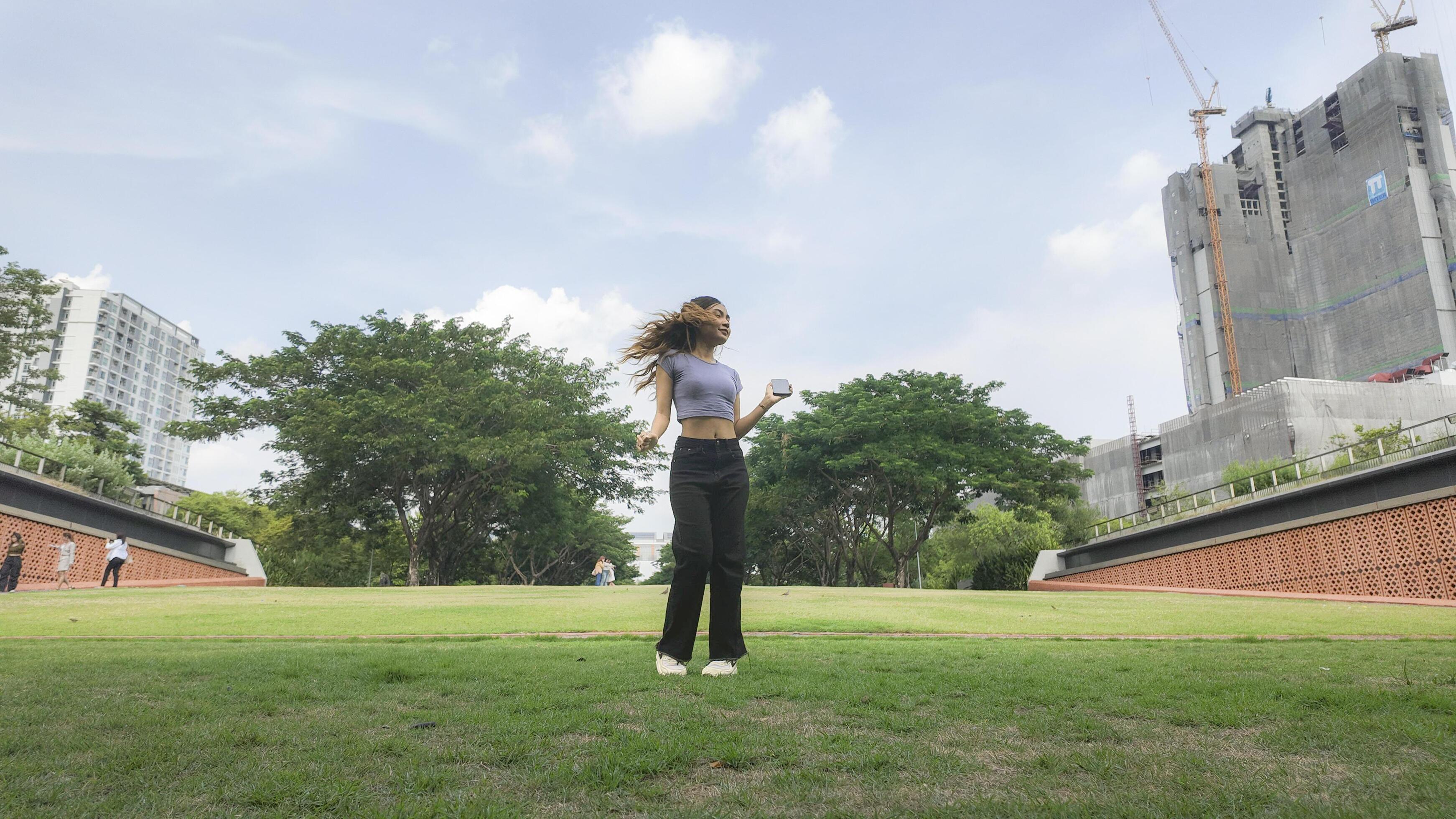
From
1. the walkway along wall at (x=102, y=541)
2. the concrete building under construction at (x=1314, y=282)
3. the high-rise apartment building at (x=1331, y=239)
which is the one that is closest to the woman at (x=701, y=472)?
the walkway along wall at (x=102, y=541)

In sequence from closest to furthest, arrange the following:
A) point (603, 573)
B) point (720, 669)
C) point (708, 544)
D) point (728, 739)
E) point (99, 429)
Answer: point (728, 739) < point (720, 669) < point (708, 544) < point (603, 573) < point (99, 429)

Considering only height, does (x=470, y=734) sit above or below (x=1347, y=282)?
below

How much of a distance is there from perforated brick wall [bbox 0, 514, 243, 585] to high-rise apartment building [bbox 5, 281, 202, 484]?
8685 cm

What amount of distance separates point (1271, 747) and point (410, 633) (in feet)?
28.8

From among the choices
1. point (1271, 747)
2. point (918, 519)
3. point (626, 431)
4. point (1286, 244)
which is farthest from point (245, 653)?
point (1286, 244)

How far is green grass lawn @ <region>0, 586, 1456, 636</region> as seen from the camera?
9.78 meters

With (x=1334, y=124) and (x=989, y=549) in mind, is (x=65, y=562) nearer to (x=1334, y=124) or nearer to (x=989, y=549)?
(x=989, y=549)

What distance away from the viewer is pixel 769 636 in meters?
8.91

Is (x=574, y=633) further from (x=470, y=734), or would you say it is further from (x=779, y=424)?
(x=779, y=424)

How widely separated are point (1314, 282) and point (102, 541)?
323 feet

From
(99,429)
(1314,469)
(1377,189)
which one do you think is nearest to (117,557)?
(1314,469)

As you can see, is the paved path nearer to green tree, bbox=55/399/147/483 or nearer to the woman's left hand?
the woman's left hand

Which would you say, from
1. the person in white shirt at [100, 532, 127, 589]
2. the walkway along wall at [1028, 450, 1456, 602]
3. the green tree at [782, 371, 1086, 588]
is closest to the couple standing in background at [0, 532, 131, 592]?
the person in white shirt at [100, 532, 127, 589]

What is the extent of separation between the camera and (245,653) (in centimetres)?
591
